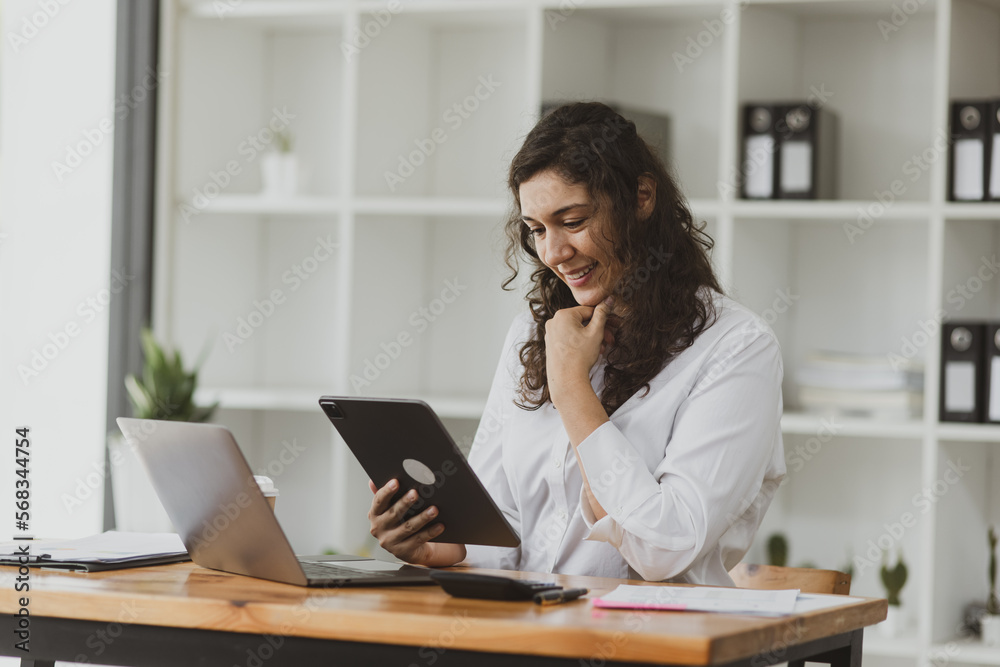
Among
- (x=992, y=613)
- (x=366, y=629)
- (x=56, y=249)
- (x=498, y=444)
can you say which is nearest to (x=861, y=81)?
(x=992, y=613)

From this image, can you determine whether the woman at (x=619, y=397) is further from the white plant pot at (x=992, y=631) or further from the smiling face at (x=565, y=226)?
the white plant pot at (x=992, y=631)

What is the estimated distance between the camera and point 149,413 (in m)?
3.31

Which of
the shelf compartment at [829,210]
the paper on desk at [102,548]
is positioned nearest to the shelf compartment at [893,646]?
the shelf compartment at [829,210]

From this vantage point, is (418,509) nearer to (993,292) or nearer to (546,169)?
(546,169)

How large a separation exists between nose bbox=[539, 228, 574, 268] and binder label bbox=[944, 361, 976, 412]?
1416 millimetres

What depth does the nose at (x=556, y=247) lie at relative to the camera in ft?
6.26

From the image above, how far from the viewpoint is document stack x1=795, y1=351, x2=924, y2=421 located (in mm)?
3012

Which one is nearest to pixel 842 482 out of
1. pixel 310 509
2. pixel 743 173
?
pixel 743 173

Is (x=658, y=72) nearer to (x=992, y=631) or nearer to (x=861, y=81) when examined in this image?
(x=861, y=81)

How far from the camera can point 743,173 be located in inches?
123

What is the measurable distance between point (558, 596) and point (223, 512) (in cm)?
44

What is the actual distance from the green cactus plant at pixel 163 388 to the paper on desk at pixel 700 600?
2.17 metres

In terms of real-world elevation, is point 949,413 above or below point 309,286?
below

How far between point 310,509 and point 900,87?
2209 mm
